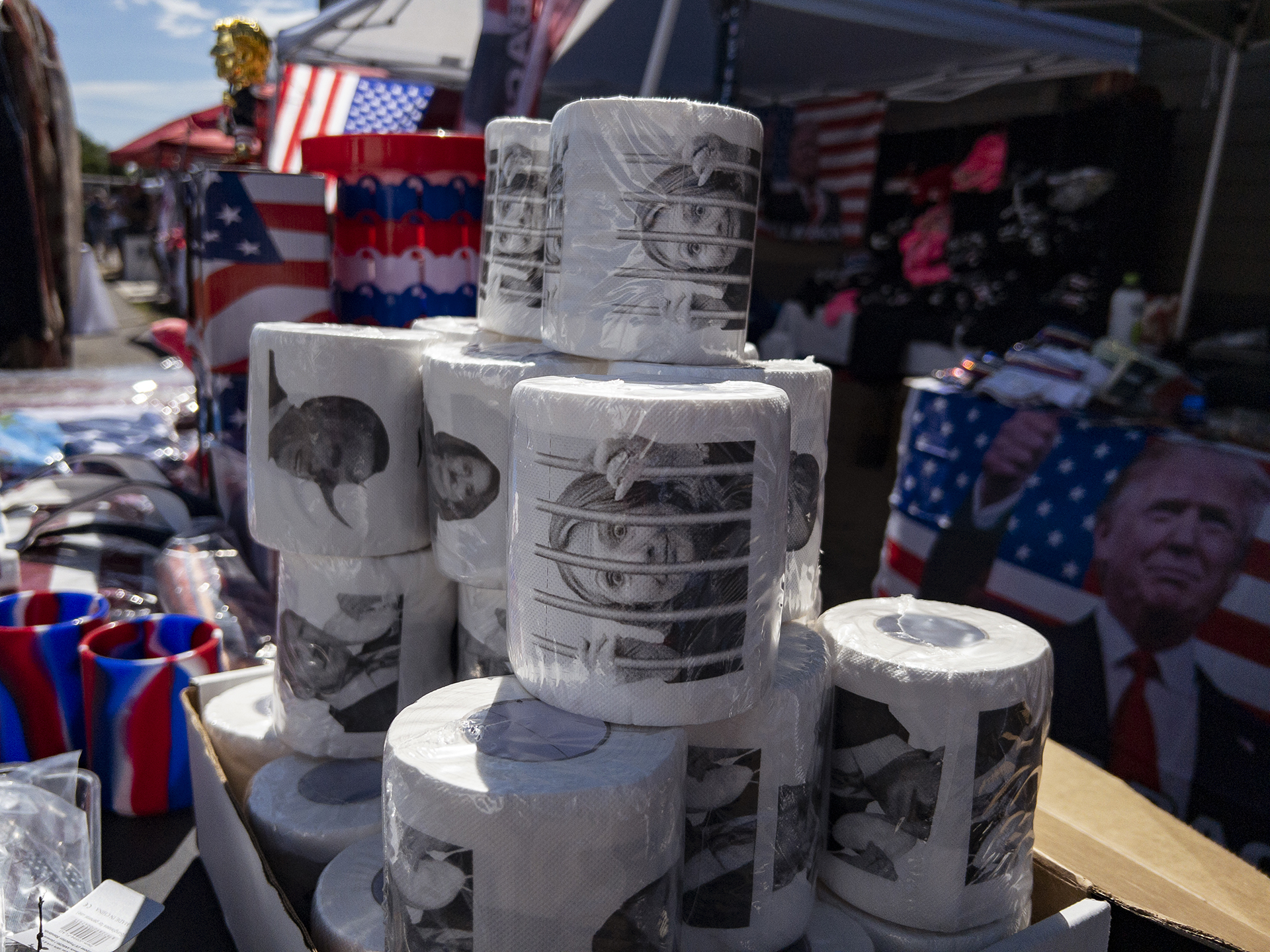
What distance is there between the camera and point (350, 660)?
123cm

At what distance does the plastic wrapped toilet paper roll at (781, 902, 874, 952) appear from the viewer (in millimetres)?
1005

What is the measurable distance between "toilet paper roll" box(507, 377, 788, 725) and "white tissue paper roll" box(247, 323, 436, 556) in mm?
344

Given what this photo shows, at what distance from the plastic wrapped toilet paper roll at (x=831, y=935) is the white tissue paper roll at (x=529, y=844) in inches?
9.8

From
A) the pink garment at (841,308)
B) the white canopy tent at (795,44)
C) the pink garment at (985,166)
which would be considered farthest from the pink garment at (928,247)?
the white canopy tent at (795,44)

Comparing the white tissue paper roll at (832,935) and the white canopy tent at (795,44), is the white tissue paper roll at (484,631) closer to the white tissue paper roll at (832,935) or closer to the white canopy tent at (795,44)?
the white tissue paper roll at (832,935)

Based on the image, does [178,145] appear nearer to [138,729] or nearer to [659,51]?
[659,51]

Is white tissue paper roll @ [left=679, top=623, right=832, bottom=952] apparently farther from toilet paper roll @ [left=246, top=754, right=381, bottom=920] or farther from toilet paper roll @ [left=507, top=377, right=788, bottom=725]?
toilet paper roll @ [left=246, top=754, right=381, bottom=920]

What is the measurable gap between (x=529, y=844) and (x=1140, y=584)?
2.07 metres

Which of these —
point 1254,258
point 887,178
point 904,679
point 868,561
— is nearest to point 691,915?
point 904,679

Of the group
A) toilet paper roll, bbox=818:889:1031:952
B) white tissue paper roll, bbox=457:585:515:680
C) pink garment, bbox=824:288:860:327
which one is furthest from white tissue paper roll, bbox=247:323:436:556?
pink garment, bbox=824:288:860:327

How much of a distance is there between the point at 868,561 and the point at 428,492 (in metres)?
3.06

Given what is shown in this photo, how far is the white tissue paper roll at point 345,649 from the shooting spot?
4.01ft

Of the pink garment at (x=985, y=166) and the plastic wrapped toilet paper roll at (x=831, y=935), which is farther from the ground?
the pink garment at (x=985, y=166)

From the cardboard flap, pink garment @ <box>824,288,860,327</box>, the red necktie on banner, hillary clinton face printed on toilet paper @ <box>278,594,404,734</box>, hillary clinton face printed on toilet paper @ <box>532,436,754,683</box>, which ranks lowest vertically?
the red necktie on banner
